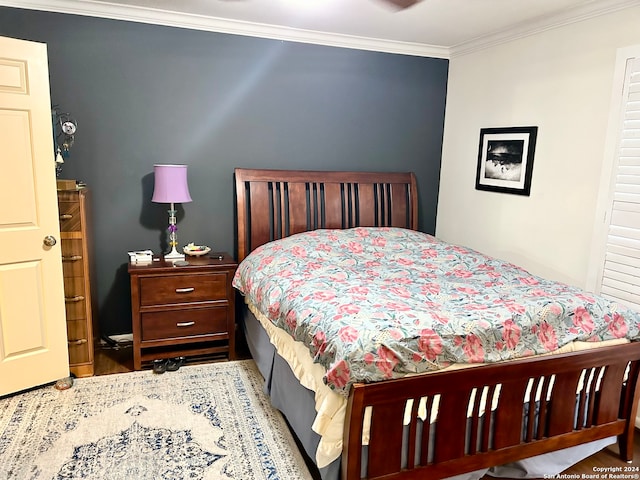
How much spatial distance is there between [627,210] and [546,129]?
84cm

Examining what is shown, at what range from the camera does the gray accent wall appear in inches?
131

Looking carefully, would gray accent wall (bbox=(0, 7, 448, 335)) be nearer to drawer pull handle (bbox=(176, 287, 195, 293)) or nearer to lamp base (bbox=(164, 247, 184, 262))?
lamp base (bbox=(164, 247, 184, 262))

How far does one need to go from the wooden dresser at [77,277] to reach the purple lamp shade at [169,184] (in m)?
0.46

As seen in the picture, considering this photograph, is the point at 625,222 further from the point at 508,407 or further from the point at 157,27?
the point at 157,27

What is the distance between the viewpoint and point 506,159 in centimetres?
364

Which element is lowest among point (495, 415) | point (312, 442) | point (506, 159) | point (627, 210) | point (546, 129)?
point (312, 442)

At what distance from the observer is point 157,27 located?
3414mm

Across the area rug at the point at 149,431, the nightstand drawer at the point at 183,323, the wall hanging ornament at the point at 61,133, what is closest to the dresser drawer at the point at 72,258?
the nightstand drawer at the point at 183,323

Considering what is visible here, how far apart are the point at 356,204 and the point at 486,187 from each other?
105cm

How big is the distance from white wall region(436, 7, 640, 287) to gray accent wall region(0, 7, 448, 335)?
0.56 metres

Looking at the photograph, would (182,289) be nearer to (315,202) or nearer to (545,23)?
(315,202)

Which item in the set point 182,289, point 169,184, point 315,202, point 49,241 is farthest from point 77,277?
point 315,202

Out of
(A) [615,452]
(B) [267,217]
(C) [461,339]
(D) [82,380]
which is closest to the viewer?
(C) [461,339]

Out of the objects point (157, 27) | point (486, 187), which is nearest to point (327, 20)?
point (157, 27)
